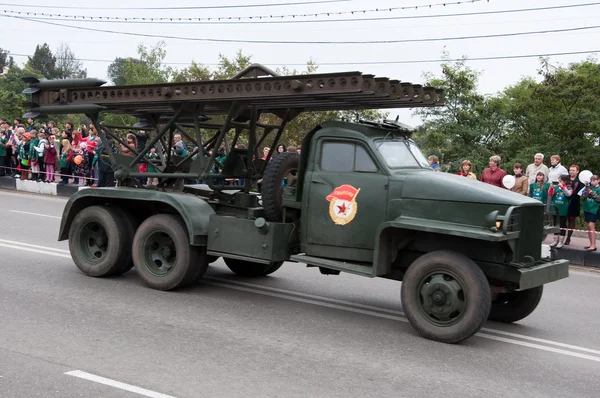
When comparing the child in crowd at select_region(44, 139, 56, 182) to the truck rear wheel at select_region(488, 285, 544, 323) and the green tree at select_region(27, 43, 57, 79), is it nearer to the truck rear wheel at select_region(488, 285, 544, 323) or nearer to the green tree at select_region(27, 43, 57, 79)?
the truck rear wheel at select_region(488, 285, 544, 323)

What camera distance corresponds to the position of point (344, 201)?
8109 mm

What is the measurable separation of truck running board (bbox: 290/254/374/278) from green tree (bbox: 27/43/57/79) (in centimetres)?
16193

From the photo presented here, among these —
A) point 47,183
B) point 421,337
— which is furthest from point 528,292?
point 47,183

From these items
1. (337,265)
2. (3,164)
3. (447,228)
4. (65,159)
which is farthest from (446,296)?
(3,164)

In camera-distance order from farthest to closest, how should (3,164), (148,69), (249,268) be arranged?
(148,69) → (3,164) → (249,268)

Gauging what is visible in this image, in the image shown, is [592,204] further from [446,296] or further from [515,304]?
[446,296]

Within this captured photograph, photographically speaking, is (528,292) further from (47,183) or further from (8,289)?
(47,183)

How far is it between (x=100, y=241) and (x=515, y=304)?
18.0ft

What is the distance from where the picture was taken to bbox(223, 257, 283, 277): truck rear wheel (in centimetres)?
1020

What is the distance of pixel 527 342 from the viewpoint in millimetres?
7613

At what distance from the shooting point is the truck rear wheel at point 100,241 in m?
9.50

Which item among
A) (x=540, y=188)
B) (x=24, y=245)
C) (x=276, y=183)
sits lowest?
(x=24, y=245)

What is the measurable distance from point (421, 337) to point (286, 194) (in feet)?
7.68

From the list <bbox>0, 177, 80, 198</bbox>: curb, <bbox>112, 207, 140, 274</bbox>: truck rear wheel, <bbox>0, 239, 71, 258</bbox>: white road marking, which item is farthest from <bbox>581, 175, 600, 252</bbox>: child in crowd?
<bbox>0, 177, 80, 198</bbox>: curb
